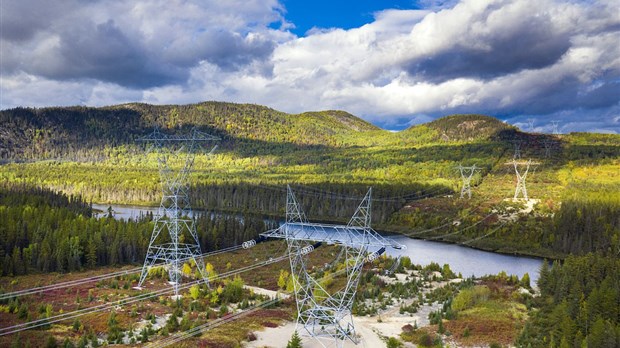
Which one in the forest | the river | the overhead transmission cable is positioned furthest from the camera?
the river

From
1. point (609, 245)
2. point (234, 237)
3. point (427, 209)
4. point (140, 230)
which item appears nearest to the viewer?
point (140, 230)

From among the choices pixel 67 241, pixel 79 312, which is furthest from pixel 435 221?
pixel 79 312

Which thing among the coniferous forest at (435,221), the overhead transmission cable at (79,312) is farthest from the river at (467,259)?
the overhead transmission cable at (79,312)

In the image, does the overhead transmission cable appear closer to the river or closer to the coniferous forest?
the coniferous forest

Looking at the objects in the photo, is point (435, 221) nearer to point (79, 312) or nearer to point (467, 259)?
point (467, 259)

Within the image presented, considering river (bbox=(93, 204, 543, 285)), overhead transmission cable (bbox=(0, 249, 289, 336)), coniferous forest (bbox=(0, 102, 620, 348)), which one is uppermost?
coniferous forest (bbox=(0, 102, 620, 348))

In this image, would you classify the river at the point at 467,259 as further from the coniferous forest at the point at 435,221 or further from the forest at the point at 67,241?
the forest at the point at 67,241

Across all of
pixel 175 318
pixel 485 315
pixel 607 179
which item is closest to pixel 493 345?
pixel 485 315

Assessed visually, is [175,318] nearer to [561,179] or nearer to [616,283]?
[616,283]

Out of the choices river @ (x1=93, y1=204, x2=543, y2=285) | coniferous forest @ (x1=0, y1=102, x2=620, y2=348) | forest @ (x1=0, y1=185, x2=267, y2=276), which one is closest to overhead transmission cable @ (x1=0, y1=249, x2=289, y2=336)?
coniferous forest @ (x1=0, y1=102, x2=620, y2=348)
